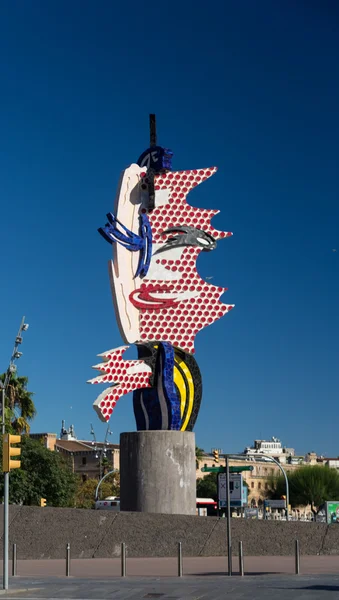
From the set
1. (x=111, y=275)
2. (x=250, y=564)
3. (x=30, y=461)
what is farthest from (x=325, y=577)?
(x=30, y=461)

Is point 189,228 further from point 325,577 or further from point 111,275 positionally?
point 325,577

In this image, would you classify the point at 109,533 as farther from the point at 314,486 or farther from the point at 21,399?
the point at 314,486

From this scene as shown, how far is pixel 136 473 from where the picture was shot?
1127 inches

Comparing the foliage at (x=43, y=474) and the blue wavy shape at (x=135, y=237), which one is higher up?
the blue wavy shape at (x=135, y=237)

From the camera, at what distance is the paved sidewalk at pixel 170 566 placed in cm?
2062

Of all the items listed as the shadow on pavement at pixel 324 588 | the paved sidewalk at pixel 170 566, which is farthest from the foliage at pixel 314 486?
the shadow on pavement at pixel 324 588

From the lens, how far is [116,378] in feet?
95.2

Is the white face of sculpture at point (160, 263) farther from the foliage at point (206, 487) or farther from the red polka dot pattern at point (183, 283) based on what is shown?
the foliage at point (206, 487)

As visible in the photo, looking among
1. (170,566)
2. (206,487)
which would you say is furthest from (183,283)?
(206,487)

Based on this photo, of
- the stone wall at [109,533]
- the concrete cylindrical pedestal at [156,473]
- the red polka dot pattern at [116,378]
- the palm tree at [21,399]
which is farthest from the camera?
the palm tree at [21,399]

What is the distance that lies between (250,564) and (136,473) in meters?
6.61

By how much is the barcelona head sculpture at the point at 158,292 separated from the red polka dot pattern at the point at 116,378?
30 mm

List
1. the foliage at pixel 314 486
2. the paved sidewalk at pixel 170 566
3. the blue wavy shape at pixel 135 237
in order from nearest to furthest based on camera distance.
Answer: the paved sidewalk at pixel 170 566
the blue wavy shape at pixel 135 237
the foliage at pixel 314 486

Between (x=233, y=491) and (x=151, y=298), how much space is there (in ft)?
32.6
